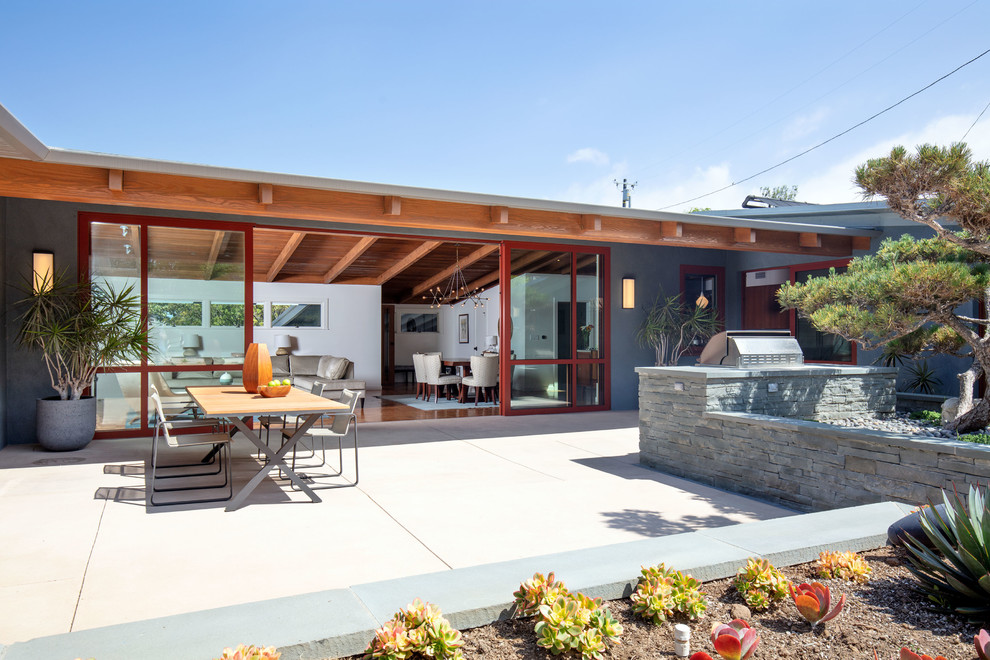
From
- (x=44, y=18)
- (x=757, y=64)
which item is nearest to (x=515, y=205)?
(x=757, y=64)

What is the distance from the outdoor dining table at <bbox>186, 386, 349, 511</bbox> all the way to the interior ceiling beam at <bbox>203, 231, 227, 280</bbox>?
2480mm

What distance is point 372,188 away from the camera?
19.1 ft

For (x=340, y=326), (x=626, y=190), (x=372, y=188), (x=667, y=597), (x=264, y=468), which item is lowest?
(x=264, y=468)

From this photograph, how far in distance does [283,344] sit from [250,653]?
1233 centimetres

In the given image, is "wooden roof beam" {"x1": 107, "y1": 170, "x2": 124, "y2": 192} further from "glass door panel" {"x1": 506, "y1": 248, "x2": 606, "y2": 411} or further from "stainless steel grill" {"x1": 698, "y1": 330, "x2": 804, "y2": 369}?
"stainless steel grill" {"x1": 698, "y1": 330, "x2": 804, "y2": 369}

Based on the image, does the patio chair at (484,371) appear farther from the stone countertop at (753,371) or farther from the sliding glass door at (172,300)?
the stone countertop at (753,371)

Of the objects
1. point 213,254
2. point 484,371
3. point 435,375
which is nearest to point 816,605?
point 213,254

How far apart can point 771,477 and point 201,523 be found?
3596 millimetres

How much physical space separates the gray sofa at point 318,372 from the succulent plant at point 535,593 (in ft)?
26.5

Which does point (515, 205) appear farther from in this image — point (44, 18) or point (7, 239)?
point (44, 18)

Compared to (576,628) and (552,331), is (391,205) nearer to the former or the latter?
(552,331)

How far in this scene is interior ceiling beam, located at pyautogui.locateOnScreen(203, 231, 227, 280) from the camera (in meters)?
7.12

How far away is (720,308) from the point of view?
10188 millimetres

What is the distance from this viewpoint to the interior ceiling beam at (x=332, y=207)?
196 inches
